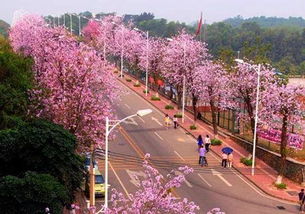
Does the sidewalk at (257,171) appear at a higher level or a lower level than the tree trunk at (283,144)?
lower

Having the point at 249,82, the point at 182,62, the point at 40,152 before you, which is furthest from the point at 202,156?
the point at 40,152

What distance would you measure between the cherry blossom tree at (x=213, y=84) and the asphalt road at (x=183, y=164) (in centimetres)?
393

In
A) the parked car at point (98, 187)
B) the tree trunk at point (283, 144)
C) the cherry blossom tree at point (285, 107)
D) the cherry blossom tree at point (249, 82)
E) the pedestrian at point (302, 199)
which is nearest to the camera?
the pedestrian at point (302, 199)

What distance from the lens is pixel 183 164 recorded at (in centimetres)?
3684

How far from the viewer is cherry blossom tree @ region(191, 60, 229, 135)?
4200cm

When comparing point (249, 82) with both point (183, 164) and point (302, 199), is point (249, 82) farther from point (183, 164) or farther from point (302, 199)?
point (302, 199)

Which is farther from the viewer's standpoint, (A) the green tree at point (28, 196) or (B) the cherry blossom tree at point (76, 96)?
(B) the cherry blossom tree at point (76, 96)

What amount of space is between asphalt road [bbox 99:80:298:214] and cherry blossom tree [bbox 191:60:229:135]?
12.9 feet

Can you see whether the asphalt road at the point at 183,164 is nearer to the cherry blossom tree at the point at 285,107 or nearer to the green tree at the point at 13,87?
the cherry blossom tree at the point at 285,107

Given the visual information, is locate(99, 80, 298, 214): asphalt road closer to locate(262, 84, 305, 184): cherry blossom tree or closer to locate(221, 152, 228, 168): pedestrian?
locate(221, 152, 228, 168): pedestrian

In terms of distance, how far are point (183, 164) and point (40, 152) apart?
53.5 ft

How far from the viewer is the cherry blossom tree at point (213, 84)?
138 ft

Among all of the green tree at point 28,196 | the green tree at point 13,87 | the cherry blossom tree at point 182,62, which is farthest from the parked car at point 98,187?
the cherry blossom tree at point 182,62

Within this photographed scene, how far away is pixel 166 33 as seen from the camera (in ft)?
585
